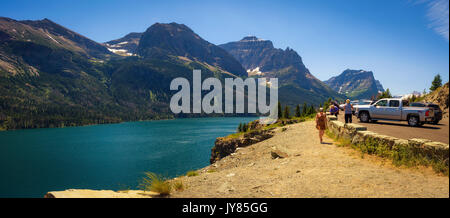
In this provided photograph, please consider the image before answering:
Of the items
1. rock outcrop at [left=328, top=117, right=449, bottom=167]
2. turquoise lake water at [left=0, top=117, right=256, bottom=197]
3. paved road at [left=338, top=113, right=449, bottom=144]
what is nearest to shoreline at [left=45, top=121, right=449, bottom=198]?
rock outcrop at [left=328, top=117, right=449, bottom=167]

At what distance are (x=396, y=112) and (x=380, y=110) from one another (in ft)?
4.51

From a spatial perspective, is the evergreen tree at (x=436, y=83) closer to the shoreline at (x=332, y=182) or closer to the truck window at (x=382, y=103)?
the truck window at (x=382, y=103)

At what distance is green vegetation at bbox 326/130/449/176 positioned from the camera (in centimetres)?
837

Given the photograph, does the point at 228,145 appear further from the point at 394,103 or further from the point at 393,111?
the point at 394,103

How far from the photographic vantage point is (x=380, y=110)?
75.2 feet

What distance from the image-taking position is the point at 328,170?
400 inches

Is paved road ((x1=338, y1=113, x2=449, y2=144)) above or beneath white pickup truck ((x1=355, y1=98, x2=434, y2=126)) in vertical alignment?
beneath

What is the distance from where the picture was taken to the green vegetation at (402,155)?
329 inches

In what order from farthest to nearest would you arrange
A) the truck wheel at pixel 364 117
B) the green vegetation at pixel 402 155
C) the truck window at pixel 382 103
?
1. the truck wheel at pixel 364 117
2. the truck window at pixel 382 103
3. the green vegetation at pixel 402 155

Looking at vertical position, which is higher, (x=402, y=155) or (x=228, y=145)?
(x=402, y=155)

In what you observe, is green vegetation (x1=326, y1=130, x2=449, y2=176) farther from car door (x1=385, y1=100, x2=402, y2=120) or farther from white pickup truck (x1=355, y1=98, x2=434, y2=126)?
car door (x1=385, y1=100, x2=402, y2=120)

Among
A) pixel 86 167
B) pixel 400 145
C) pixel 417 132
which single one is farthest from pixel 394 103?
pixel 86 167

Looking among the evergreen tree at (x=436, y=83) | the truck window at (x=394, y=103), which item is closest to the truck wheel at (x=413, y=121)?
the truck window at (x=394, y=103)
